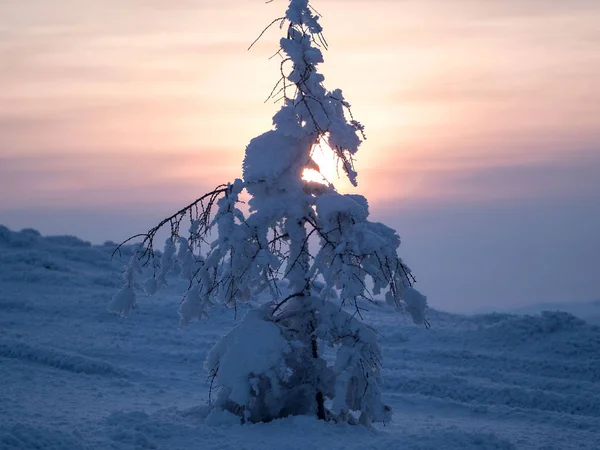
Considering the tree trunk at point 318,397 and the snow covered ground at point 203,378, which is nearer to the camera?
the snow covered ground at point 203,378

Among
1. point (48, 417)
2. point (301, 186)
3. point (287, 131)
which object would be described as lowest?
point (48, 417)

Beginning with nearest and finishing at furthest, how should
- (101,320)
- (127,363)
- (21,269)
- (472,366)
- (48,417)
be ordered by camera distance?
(48,417)
(127,363)
(472,366)
(101,320)
(21,269)

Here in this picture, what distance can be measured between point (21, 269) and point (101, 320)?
6127 mm

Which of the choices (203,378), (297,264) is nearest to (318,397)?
(297,264)

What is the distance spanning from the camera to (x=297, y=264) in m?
10.6

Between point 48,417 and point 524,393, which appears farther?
point 524,393

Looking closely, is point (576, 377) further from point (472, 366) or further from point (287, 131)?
point (287, 131)

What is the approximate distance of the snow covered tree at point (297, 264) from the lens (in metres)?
9.59

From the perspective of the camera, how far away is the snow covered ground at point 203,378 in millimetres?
9562

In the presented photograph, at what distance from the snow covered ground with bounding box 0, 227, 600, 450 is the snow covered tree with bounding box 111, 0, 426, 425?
2.00 feet

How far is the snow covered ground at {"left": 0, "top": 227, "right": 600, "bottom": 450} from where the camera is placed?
9.56m

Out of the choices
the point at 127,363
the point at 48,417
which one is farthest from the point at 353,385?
the point at 127,363

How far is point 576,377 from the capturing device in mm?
16391

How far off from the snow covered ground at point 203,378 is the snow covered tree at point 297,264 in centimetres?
61
